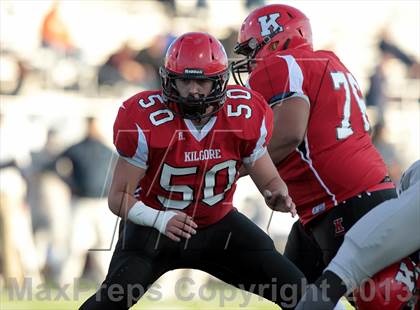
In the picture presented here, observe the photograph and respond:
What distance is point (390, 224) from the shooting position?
2943 mm

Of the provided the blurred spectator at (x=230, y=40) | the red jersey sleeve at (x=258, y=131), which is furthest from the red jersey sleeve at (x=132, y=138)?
the blurred spectator at (x=230, y=40)

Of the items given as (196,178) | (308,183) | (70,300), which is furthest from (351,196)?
(70,300)

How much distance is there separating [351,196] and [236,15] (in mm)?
3993

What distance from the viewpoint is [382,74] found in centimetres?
786

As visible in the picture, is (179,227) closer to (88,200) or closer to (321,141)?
(321,141)

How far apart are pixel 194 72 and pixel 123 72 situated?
3788 mm

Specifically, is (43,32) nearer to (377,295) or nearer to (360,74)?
(360,74)

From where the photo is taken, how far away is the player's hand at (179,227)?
3609 mm

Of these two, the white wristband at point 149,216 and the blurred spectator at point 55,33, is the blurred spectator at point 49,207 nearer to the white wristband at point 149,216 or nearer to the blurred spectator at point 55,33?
the blurred spectator at point 55,33

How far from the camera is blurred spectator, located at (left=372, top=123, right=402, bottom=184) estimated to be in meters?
7.61

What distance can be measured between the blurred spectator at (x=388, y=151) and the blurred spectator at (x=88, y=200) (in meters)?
2.05

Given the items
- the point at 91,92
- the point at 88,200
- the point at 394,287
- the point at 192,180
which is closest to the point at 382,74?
the point at 91,92

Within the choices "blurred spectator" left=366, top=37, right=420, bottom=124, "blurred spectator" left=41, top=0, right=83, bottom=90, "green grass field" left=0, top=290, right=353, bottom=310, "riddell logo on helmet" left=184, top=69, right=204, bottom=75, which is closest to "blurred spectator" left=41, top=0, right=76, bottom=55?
"blurred spectator" left=41, top=0, right=83, bottom=90

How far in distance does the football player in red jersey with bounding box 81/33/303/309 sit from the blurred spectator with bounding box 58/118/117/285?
3.18 m
